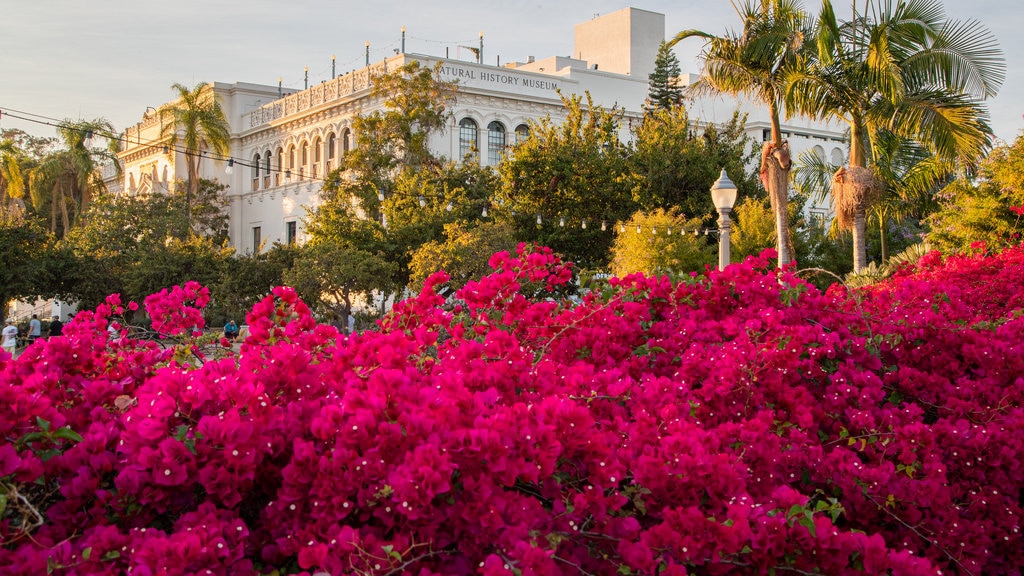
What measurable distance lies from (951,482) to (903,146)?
24.4 metres

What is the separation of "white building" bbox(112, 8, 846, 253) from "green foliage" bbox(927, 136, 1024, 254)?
1061 inches

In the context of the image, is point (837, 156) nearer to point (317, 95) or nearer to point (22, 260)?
point (317, 95)

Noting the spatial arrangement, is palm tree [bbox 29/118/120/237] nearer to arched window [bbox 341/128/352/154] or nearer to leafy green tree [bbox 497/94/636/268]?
arched window [bbox 341/128/352/154]

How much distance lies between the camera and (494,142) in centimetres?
4547

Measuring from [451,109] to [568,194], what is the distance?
44.3 feet

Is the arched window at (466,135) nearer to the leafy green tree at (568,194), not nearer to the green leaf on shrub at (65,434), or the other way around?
the leafy green tree at (568,194)

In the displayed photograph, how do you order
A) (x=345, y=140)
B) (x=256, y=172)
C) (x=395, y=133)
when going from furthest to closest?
(x=256, y=172) < (x=345, y=140) < (x=395, y=133)

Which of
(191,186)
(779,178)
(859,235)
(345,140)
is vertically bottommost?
(859,235)

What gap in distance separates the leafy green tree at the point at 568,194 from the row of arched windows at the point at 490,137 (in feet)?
38.7

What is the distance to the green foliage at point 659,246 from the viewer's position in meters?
26.1

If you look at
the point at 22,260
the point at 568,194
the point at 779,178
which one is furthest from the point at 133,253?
the point at 779,178

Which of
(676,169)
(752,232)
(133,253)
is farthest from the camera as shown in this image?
(133,253)

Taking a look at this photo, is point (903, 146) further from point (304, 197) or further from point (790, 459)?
point (304, 197)

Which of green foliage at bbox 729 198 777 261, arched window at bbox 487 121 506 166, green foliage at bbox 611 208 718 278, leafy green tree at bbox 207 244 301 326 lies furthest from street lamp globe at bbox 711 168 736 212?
arched window at bbox 487 121 506 166
